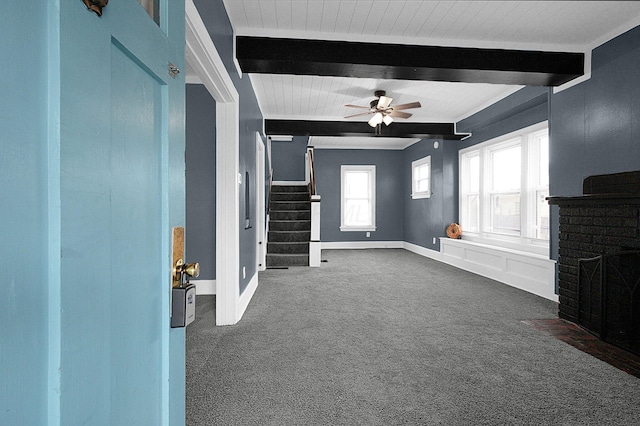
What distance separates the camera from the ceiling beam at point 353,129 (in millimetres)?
6336

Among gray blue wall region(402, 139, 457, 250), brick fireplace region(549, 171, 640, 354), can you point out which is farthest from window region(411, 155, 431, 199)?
brick fireplace region(549, 171, 640, 354)

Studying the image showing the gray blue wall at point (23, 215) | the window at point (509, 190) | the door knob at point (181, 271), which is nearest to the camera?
the gray blue wall at point (23, 215)

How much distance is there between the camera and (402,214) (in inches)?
381

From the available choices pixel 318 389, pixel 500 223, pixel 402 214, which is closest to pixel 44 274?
pixel 318 389

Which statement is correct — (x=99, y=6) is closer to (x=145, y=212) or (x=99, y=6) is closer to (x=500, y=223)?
(x=145, y=212)

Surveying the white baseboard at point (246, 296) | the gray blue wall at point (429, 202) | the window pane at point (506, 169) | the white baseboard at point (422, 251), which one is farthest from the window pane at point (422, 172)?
the white baseboard at point (246, 296)

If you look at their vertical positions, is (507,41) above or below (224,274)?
above

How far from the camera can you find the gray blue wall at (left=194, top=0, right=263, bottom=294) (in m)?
2.47

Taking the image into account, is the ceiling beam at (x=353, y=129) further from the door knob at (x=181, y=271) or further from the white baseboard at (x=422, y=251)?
the door knob at (x=181, y=271)

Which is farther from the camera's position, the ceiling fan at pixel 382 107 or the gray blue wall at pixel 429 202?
the gray blue wall at pixel 429 202

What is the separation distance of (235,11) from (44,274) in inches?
117

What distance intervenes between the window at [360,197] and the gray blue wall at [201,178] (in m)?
5.17

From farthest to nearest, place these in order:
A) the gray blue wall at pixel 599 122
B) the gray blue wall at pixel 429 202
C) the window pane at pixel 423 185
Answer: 1. the window pane at pixel 423 185
2. the gray blue wall at pixel 429 202
3. the gray blue wall at pixel 599 122

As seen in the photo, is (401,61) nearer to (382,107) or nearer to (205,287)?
(382,107)
